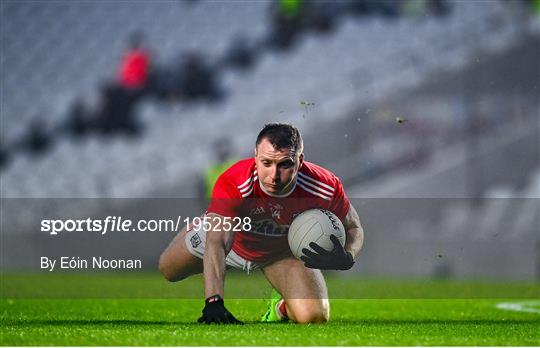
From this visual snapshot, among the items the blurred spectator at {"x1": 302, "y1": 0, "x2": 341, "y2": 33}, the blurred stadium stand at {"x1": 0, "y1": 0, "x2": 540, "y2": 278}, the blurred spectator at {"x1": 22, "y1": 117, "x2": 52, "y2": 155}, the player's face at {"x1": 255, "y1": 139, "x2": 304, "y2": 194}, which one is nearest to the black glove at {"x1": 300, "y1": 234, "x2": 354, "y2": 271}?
the player's face at {"x1": 255, "y1": 139, "x2": 304, "y2": 194}

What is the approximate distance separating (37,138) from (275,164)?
51.1ft

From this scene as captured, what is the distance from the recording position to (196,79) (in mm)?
21641

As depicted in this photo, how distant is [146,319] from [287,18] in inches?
629

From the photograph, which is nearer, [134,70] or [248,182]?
[248,182]

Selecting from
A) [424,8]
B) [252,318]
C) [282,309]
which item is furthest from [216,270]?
[424,8]

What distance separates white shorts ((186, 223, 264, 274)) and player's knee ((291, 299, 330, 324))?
75 centimetres

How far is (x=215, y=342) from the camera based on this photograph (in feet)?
16.7

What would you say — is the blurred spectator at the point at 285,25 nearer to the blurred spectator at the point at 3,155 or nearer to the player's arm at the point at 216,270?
the blurred spectator at the point at 3,155

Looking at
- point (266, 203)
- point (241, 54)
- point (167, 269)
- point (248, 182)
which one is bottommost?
point (167, 269)

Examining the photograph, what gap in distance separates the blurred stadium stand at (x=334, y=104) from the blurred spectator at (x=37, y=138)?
18cm

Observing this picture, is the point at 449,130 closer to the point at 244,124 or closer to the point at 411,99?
the point at 411,99

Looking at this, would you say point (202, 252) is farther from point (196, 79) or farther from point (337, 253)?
point (196, 79)

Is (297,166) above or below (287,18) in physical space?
below

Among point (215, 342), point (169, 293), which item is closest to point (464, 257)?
Result: point (169, 293)
